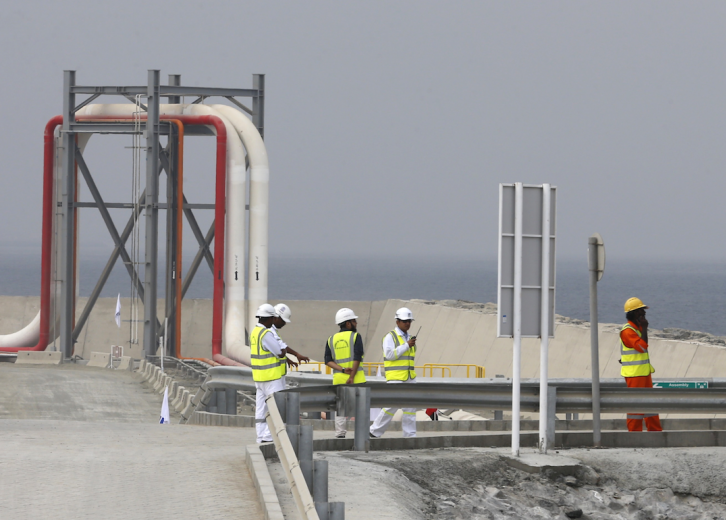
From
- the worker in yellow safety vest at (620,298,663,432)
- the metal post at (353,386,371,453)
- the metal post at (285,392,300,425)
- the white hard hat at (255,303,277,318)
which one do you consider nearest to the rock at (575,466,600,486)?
the worker in yellow safety vest at (620,298,663,432)

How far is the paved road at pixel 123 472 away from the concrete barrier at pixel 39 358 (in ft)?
61.5

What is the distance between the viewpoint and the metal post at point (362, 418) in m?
11.5

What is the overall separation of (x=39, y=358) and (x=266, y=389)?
Answer: 23.0m

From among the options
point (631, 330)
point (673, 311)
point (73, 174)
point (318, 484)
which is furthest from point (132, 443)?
point (673, 311)

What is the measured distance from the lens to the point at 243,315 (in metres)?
33.1

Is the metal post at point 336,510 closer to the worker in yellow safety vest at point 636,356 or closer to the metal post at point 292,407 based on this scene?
the metal post at point 292,407

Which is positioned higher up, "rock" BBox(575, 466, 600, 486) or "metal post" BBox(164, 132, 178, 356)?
"metal post" BBox(164, 132, 178, 356)

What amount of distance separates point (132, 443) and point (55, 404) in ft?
38.4

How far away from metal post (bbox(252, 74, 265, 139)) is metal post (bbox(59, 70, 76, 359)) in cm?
582

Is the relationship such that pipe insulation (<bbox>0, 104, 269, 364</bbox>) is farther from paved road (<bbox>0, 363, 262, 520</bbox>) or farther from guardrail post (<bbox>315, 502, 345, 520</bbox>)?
guardrail post (<bbox>315, 502, 345, 520</bbox>)

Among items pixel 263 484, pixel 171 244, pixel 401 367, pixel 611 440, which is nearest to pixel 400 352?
pixel 401 367

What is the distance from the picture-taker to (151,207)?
107 feet

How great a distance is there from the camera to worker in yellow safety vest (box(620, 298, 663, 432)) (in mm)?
12828

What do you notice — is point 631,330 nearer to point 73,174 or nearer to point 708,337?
point 708,337
